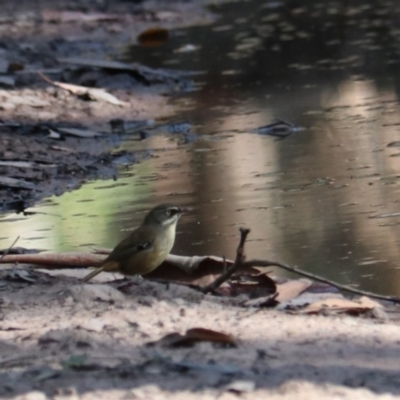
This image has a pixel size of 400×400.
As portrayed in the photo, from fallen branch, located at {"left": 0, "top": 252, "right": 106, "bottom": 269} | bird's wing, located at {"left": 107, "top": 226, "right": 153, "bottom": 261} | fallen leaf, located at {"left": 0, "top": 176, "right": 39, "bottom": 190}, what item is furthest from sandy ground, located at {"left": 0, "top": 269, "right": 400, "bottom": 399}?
fallen leaf, located at {"left": 0, "top": 176, "right": 39, "bottom": 190}

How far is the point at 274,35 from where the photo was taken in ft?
54.2

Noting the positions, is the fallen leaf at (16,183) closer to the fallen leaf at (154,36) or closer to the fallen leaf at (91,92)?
the fallen leaf at (91,92)

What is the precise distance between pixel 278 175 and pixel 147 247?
112 inches

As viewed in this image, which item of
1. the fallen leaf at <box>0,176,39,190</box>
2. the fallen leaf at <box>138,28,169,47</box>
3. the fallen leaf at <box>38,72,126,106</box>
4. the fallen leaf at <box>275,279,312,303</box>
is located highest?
the fallen leaf at <box>138,28,169,47</box>

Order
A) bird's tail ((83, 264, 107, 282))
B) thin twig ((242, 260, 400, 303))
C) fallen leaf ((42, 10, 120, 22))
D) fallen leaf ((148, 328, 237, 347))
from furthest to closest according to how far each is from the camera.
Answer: fallen leaf ((42, 10, 120, 22)) → bird's tail ((83, 264, 107, 282)) → thin twig ((242, 260, 400, 303)) → fallen leaf ((148, 328, 237, 347))

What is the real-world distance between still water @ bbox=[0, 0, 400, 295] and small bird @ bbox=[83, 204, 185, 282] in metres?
0.86

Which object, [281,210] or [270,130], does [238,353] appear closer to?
[281,210]

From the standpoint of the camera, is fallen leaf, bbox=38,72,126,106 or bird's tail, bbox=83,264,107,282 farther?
fallen leaf, bbox=38,72,126,106

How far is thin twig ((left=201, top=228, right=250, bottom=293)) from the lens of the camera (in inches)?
185

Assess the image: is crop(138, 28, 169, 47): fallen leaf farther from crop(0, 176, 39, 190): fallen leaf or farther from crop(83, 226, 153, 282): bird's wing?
crop(83, 226, 153, 282): bird's wing

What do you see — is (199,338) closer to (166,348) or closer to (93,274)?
(166,348)

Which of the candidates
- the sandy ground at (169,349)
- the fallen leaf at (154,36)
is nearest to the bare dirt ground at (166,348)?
the sandy ground at (169,349)

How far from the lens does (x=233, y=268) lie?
15.8ft

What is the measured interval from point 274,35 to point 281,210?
10.0 m
